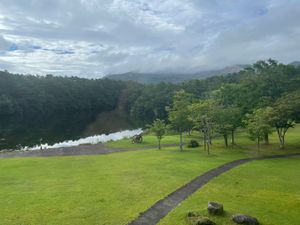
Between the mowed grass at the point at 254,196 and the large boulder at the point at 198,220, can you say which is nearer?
the large boulder at the point at 198,220

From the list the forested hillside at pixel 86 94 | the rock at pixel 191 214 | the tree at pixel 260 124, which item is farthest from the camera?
the forested hillside at pixel 86 94

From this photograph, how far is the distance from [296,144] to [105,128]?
72735 mm

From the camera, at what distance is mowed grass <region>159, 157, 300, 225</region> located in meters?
23.0

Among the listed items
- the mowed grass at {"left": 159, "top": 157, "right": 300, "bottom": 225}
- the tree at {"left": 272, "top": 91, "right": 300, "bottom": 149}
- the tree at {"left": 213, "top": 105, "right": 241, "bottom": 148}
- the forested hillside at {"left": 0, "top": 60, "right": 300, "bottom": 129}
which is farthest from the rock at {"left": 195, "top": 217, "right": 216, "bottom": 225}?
the forested hillside at {"left": 0, "top": 60, "right": 300, "bottom": 129}

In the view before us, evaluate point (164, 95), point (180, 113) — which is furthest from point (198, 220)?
point (164, 95)

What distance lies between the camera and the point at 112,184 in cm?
3198

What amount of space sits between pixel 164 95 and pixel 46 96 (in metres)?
57.5

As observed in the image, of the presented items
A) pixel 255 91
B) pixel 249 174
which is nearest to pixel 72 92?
pixel 255 91

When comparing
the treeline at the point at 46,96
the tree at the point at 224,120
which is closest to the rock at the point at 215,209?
the tree at the point at 224,120

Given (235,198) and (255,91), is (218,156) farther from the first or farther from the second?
(255,91)

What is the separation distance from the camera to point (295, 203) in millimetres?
26328

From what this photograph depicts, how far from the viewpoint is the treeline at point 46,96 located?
148 m

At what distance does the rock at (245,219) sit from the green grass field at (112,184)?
5.47ft

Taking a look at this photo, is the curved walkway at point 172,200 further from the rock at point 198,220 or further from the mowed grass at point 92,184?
the rock at point 198,220
